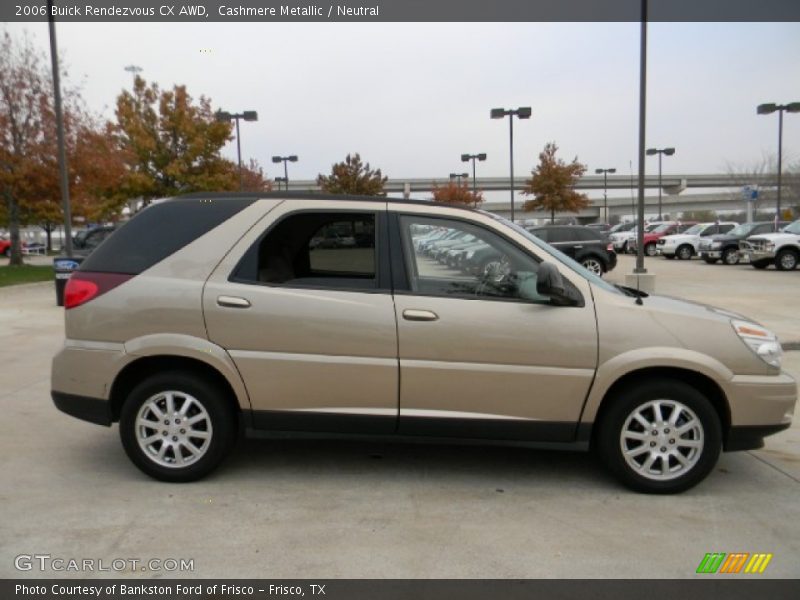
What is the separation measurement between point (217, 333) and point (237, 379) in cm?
32

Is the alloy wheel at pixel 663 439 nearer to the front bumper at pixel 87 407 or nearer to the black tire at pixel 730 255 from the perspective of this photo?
the front bumper at pixel 87 407

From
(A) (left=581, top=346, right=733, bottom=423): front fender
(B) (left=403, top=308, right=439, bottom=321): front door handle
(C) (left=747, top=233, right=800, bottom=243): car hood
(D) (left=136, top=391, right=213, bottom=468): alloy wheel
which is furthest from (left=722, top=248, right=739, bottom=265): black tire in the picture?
(D) (left=136, top=391, right=213, bottom=468): alloy wheel

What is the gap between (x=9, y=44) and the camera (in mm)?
21438

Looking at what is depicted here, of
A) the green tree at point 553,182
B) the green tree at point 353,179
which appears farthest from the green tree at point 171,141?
the green tree at point 553,182

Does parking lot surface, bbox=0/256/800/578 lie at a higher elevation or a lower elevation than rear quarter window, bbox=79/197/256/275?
lower

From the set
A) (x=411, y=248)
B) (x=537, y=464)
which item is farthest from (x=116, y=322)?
(x=537, y=464)

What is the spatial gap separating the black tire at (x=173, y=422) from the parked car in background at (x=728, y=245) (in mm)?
23863

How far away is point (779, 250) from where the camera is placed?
20.5 metres

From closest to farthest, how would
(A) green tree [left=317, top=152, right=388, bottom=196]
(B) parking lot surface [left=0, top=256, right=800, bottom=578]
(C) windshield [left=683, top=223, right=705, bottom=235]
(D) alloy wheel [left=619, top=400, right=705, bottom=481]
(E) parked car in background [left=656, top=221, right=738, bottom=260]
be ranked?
(B) parking lot surface [left=0, top=256, right=800, bottom=578], (D) alloy wheel [left=619, top=400, right=705, bottom=481], (E) parked car in background [left=656, top=221, right=738, bottom=260], (C) windshield [left=683, top=223, right=705, bottom=235], (A) green tree [left=317, top=152, right=388, bottom=196]

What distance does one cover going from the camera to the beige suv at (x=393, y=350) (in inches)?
150

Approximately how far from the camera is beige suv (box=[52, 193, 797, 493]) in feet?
12.5

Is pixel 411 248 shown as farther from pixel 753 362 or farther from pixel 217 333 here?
pixel 753 362

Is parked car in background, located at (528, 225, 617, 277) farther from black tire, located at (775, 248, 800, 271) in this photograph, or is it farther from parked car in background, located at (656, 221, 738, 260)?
parked car in background, located at (656, 221, 738, 260)

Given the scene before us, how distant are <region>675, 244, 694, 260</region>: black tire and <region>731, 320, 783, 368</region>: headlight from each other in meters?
26.1
